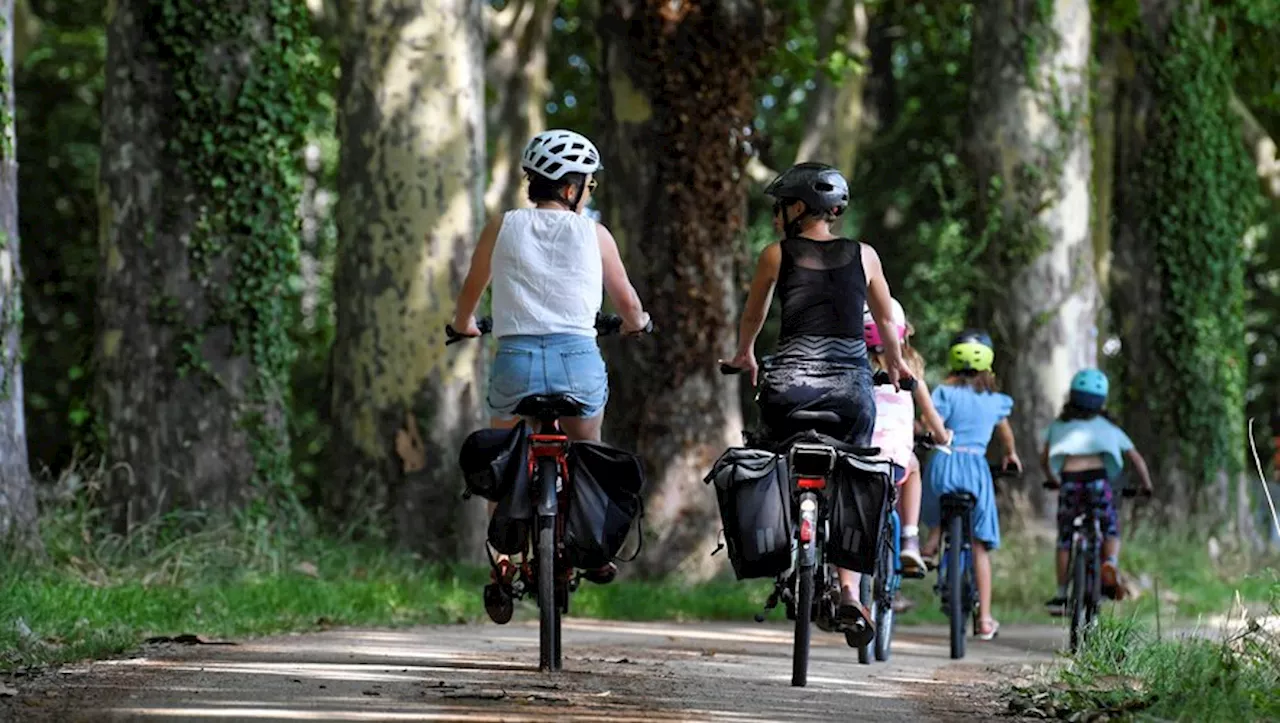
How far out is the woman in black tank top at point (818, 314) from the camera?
1037cm

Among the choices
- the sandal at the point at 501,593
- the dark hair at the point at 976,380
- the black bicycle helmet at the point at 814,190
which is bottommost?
the sandal at the point at 501,593

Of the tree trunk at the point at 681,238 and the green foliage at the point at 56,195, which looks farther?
the green foliage at the point at 56,195

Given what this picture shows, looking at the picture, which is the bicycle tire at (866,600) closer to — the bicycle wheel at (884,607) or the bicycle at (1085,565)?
the bicycle wheel at (884,607)

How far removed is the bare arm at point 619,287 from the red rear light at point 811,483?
3.03 feet

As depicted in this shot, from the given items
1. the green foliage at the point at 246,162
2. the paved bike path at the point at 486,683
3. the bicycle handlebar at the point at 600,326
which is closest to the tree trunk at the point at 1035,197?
the green foliage at the point at 246,162

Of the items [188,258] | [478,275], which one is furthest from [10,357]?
[478,275]

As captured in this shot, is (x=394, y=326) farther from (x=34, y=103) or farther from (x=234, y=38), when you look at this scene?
(x=34, y=103)

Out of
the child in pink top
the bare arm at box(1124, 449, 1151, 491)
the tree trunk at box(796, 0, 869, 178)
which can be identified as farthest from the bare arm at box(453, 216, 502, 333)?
the tree trunk at box(796, 0, 869, 178)

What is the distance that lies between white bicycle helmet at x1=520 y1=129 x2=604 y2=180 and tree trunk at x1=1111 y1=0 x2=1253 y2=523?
15.2 m

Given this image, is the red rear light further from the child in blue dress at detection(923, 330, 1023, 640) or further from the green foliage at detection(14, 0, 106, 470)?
the green foliage at detection(14, 0, 106, 470)

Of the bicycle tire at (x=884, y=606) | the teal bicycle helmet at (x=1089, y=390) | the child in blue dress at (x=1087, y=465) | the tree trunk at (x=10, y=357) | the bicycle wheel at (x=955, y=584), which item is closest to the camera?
the bicycle tire at (x=884, y=606)

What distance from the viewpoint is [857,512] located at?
10.4m

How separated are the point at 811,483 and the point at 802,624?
708mm

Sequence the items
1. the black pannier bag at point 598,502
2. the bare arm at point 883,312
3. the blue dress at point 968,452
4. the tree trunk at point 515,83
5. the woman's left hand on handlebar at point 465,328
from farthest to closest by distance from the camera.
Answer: the tree trunk at point 515,83, the blue dress at point 968,452, the bare arm at point 883,312, the woman's left hand on handlebar at point 465,328, the black pannier bag at point 598,502
